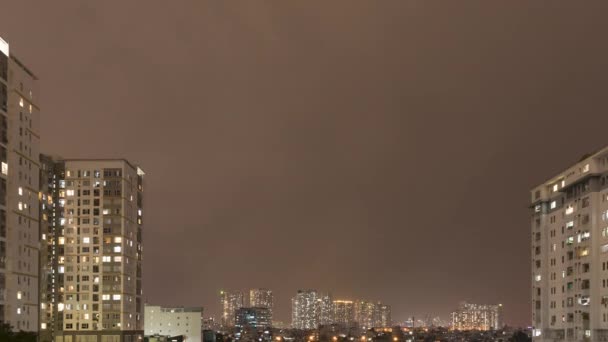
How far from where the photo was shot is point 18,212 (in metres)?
90.1

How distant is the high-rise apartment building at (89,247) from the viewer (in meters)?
141

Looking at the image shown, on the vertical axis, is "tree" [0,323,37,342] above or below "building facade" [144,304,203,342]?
above

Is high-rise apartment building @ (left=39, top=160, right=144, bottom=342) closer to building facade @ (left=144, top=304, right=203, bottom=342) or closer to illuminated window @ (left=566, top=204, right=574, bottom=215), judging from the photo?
building facade @ (left=144, top=304, right=203, bottom=342)

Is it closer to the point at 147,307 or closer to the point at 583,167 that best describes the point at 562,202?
the point at 583,167

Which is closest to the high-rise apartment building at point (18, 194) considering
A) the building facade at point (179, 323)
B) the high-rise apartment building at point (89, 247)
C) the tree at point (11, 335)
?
the tree at point (11, 335)

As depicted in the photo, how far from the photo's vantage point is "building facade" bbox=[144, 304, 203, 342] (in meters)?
187

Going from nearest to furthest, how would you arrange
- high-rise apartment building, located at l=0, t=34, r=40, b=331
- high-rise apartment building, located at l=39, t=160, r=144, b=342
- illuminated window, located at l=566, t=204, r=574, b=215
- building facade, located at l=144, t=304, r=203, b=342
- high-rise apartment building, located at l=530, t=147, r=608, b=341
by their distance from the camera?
high-rise apartment building, located at l=0, t=34, r=40, b=331 → high-rise apartment building, located at l=530, t=147, r=608, b=341 → illuminated window, located at l=566, t=204, r=574, b=215 → high-rise apartment building, located at l=39, t=160, r=144, b=342 → building facade, located at l=144, t=304, r=203, b=342

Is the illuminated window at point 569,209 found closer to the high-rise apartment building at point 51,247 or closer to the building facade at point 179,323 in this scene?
the high-rise apartment building at point 51,247

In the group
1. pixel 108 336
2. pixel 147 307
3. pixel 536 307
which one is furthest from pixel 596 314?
pixel 147 307

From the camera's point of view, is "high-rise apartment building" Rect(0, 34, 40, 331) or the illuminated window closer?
"high-rise apartment building" Rect(0, 34, 40, 331)

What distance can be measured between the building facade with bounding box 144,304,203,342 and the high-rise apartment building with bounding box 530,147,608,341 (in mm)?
85547

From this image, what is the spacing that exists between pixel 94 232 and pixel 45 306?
51.1ft

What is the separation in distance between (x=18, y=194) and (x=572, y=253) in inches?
2347

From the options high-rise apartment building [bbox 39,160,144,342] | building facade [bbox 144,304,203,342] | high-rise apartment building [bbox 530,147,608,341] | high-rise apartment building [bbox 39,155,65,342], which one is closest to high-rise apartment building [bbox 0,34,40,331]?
high-rise apartment building [bbox 39,155,65,342]
